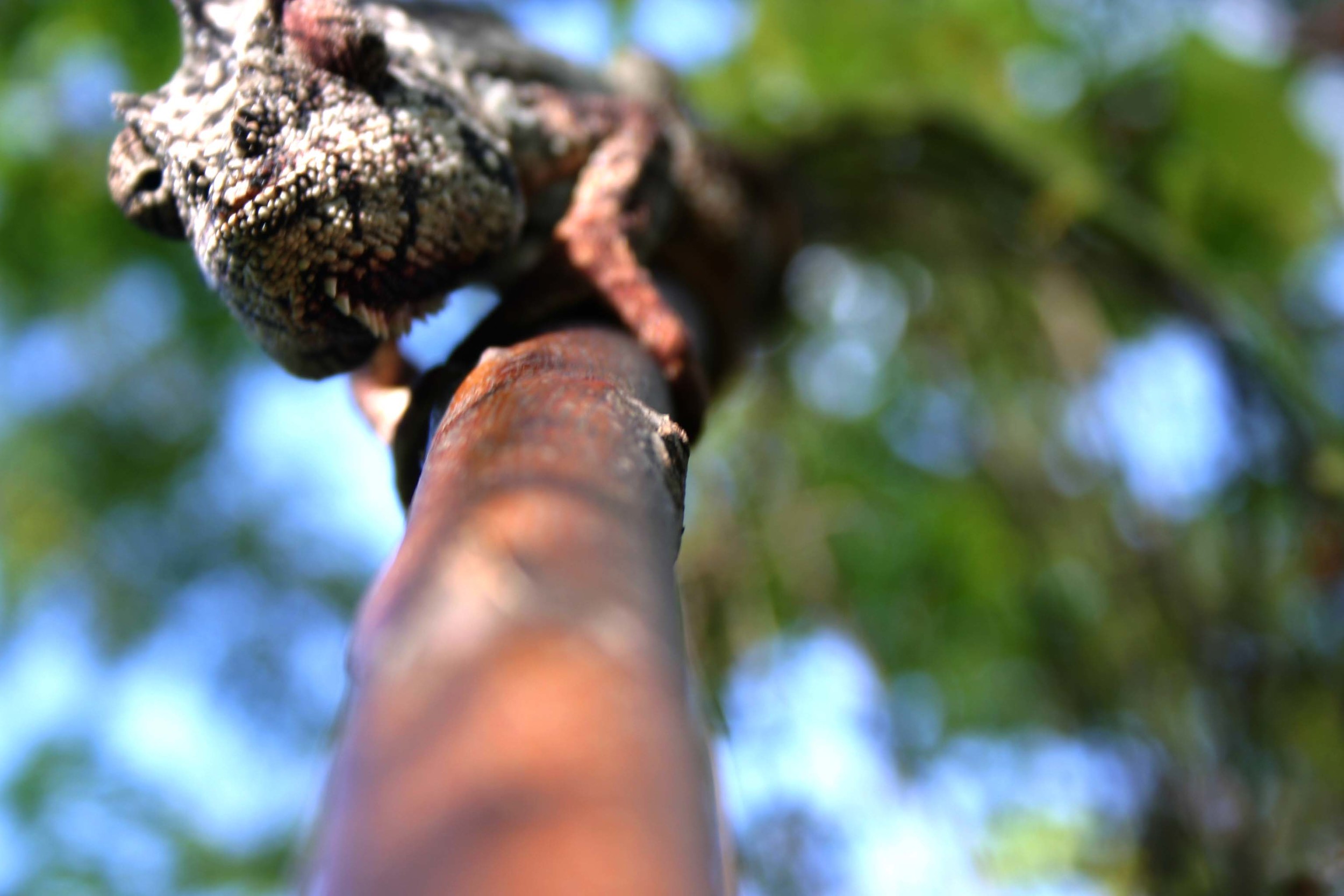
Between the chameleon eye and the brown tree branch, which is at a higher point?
the chameleon eye

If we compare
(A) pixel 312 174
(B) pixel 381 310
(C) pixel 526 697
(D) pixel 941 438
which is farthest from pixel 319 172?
(D) pixel 941 438

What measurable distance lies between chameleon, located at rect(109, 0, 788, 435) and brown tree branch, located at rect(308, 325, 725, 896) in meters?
0.24

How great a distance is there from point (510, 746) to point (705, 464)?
76.4 inches

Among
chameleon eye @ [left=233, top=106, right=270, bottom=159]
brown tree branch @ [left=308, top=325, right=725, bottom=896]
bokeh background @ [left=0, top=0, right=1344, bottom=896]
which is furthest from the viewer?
bokeh background @ [left=0, top=0, right=1344, bottom=896]

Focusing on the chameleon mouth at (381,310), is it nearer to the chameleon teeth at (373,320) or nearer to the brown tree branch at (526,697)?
the chameleon teeth at (373,320)

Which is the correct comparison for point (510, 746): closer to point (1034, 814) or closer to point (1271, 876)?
point (1271, 876)

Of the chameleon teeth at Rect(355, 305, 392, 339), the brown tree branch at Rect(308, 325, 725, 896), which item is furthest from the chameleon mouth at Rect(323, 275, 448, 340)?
the brown tree branch at Rect(308, 325, 725, 896)

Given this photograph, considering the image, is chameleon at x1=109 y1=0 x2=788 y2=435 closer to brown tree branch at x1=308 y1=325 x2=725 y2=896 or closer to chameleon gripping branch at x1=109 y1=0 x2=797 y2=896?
chameleon gripping branch at x1=109 y1=0 x2=797 y2=896

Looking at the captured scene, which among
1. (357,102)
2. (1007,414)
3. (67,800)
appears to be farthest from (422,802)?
(67,800)

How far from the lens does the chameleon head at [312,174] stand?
0.73 metres

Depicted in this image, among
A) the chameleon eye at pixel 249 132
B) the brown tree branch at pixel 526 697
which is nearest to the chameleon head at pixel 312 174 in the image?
the chameleon eye at pixel 249 132

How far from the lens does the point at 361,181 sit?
2.47 feet

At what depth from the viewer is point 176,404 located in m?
2.47

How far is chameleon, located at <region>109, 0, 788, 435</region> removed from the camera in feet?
2.40
